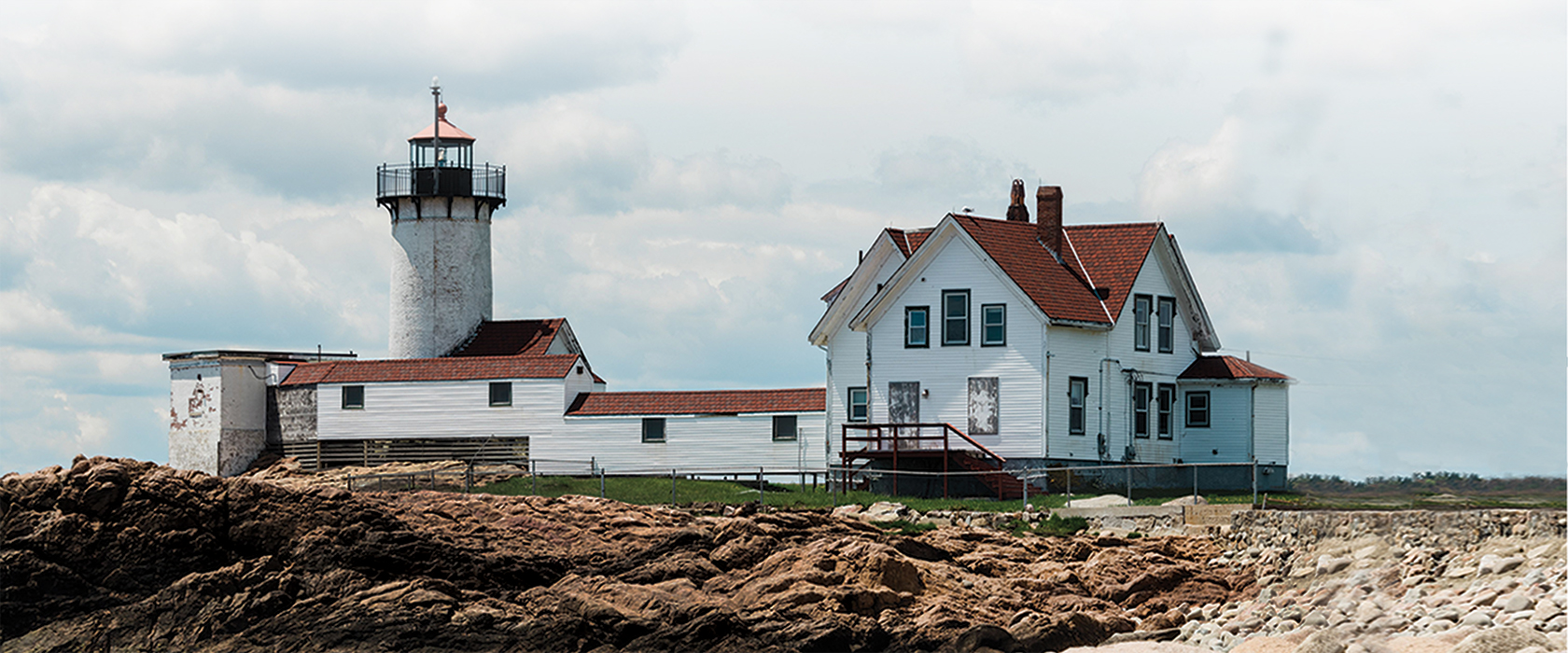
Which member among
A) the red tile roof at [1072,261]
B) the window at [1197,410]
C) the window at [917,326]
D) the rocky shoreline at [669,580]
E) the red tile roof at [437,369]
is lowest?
the rocky shoreline at [669,580]

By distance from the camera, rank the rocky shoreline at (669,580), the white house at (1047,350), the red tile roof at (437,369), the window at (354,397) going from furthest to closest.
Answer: the window at (354,397) → the red tile roof at (437,369) → the white house at (1047,350) → the rocky shoreline at (669,580)

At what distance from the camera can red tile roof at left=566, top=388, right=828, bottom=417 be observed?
42.5 meters

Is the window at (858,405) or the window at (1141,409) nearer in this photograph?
the window at (1141,409)

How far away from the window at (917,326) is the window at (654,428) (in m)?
7.57

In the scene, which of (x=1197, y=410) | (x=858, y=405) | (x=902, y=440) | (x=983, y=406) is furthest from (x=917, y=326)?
(x=1197, y=410)

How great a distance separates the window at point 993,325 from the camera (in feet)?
125

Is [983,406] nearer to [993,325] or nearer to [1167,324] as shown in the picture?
[993,325]

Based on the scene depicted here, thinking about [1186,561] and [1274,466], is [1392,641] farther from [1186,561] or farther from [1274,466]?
[1274,466]

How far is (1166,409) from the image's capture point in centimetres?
4056

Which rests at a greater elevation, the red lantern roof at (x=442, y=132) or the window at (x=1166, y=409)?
the red lantern roof at (x=442, y=132)

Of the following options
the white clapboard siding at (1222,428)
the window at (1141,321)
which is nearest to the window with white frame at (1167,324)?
the window at (1141,321)

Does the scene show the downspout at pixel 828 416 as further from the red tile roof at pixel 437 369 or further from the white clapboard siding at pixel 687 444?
the red tile roof at pixel 437 369

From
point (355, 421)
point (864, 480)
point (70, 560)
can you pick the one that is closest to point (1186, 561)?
→ point (864, 480)

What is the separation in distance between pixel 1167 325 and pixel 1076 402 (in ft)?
13.2
